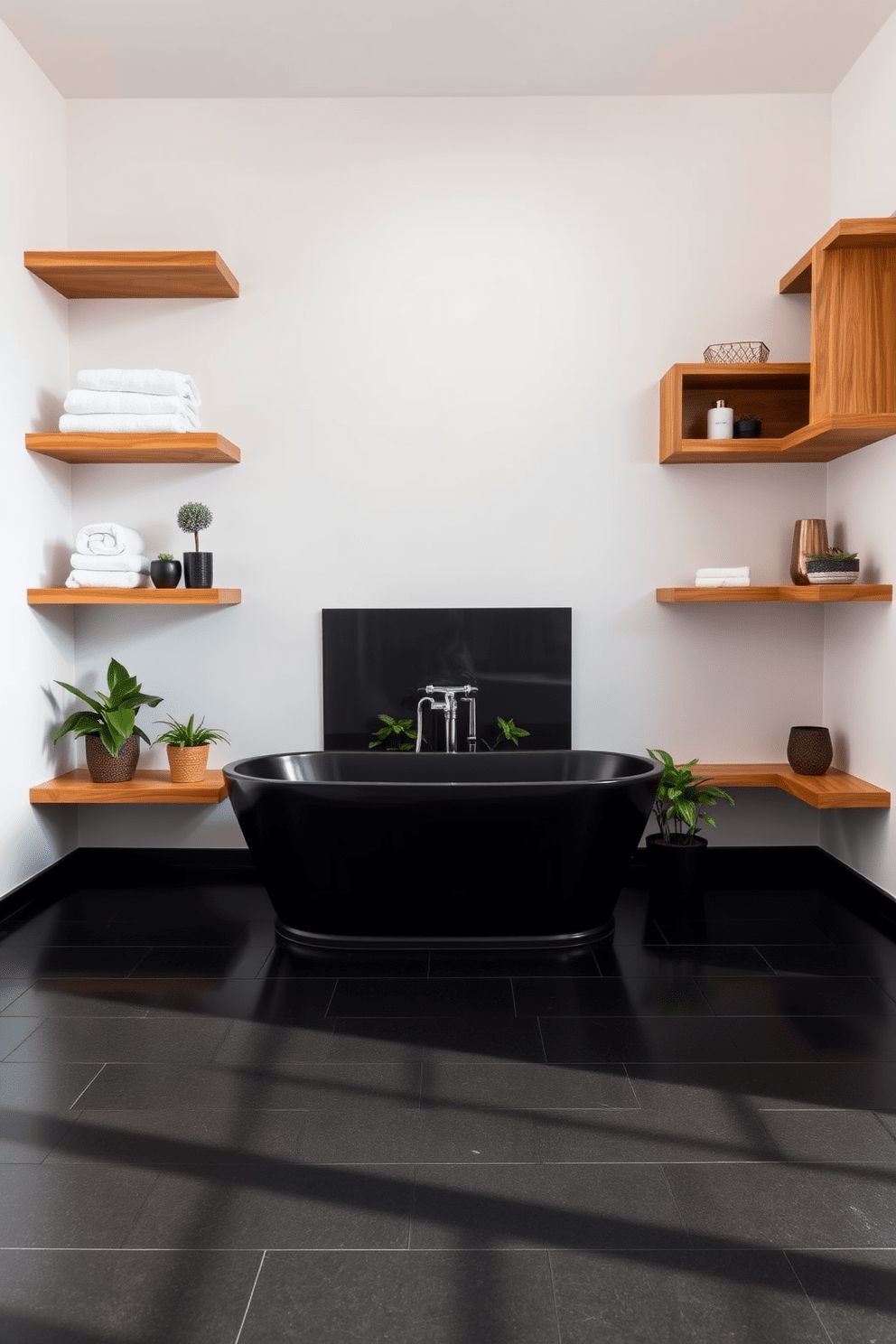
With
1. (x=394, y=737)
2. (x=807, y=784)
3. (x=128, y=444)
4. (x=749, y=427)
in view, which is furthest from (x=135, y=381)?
(x=807, y=784)

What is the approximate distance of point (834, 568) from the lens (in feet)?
11.8

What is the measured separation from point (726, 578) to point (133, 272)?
2443 millimetres

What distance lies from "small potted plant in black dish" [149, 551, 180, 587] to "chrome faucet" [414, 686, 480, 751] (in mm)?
1039

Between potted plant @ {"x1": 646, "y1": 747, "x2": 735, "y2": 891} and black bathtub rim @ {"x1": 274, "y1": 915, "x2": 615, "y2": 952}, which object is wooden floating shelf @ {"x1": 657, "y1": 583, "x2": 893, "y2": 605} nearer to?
potted plant @ {"x1": 646, "y1": 747, "x2": 735, "y2": 891}

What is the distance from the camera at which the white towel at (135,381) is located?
374 centimetres

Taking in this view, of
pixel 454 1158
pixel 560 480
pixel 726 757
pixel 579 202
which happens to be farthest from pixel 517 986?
pixel 579 202

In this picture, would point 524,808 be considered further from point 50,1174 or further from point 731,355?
point 731,355

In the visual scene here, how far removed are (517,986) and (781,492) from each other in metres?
2.25

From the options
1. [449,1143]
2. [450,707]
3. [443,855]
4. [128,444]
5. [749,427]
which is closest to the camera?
[449,1143]

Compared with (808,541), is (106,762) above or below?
below

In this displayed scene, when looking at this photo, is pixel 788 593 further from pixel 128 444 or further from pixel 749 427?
pixel 128 444

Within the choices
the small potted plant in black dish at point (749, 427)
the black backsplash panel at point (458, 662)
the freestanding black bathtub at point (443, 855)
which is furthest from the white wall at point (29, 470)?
the small potted plant in black dish at point (749, 427)

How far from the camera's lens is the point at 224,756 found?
4145mm

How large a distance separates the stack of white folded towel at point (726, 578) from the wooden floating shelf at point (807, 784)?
27.8 inches
